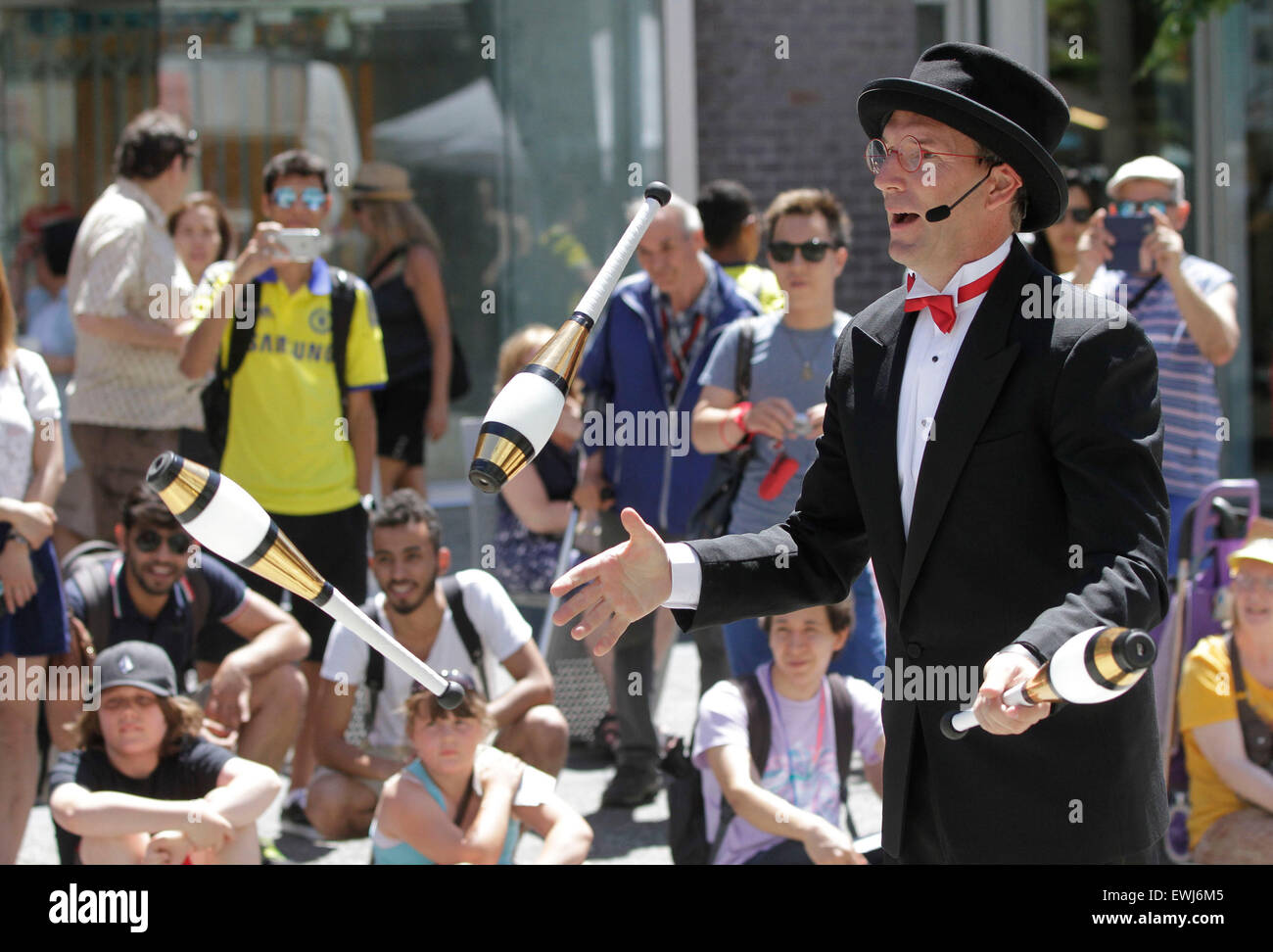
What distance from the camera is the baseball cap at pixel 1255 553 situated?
4.48 meters

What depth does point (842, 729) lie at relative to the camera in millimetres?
4414

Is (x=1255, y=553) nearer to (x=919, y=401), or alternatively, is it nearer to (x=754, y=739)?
(x=754, y=739)

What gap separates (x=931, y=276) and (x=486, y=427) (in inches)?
30.1

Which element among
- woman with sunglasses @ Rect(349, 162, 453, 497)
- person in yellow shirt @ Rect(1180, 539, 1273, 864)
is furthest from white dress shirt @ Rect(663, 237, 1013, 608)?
woman with sunglasses @ Rect(349, 162, 453, 497)

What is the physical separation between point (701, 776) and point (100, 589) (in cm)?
193

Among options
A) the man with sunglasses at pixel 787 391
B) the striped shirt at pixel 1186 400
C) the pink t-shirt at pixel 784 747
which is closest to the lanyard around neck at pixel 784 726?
the pink t-shirt at pixel 784 747

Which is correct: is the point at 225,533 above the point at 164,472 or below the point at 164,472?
below

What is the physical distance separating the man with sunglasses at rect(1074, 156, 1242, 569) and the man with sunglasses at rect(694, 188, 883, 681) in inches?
39.7

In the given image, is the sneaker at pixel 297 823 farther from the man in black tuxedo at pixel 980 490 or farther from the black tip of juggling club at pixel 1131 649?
the black tip of juggling club at pixel 1131 649

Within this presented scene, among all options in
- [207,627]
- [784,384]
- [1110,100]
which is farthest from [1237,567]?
[1110,100]

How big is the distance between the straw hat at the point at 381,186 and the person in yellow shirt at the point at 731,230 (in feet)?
4.41

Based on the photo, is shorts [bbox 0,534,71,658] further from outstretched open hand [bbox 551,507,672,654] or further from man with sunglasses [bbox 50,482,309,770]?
outstretched open hand [bbox 551,507,672,654]

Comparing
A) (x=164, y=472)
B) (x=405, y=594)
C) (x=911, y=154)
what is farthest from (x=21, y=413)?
(x=911, y=154)
